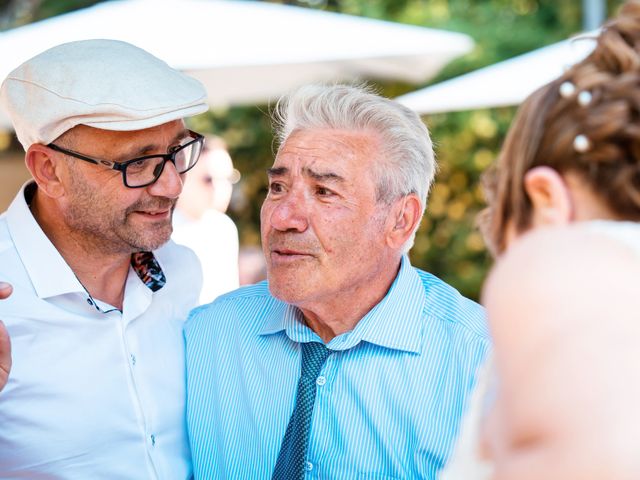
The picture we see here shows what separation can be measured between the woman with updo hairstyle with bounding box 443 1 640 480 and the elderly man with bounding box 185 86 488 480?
1030 millimetres

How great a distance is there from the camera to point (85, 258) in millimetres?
2559

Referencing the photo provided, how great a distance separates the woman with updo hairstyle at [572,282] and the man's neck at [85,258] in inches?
60.7

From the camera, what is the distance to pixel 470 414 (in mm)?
1417

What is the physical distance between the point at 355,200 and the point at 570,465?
1.74m

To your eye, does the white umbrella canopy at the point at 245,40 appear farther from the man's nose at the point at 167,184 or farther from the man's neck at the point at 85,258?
the man's nose at the point at 167,184

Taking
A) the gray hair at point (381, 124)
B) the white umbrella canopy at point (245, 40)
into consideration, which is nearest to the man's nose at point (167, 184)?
the gray hair at point (381, 124)

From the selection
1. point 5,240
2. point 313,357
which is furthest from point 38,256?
point 313,357

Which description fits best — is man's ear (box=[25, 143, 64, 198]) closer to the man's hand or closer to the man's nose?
the man's nose

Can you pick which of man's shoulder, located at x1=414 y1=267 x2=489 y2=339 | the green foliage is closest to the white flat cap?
man's shoulder, located at x1=414 y1=267 x2=489 y2=339

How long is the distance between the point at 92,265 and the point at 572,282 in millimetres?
1889

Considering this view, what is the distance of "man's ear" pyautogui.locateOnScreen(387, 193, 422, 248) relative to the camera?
272 cm

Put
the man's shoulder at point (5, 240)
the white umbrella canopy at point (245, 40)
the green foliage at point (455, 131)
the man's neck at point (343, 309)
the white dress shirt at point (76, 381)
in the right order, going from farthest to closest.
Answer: the green foliage at point (455, 131) < the white umbrella canopy at point (245, 40) < the man's neck at point (343, 309) < the man's shoulder at point (5, 240) < the white dress shirt at point (76, 381)

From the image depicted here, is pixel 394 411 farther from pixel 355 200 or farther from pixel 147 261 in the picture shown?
pixel 147 261

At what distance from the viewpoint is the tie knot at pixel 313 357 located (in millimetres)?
2508
